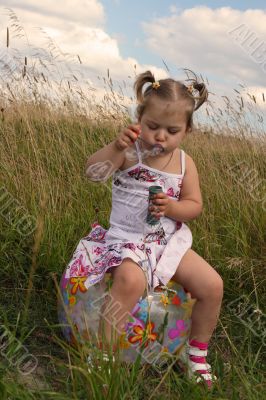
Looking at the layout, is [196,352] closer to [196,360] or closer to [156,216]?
[196,360]

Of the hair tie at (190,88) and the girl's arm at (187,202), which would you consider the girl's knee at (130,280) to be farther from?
the hair tie at (190,88)

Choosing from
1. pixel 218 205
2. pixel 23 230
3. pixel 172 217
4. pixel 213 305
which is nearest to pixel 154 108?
pixel 172 217

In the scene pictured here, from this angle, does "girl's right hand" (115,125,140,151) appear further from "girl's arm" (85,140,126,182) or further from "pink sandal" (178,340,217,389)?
"pink sandal" (178,340,217,389)

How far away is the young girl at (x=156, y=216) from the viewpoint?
2.15 meters

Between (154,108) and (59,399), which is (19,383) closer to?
(59,399)

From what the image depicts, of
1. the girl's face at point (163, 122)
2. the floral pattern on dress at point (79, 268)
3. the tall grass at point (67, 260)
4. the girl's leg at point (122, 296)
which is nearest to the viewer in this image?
the tall grass at point (67, 260)

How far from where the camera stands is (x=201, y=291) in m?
2.25

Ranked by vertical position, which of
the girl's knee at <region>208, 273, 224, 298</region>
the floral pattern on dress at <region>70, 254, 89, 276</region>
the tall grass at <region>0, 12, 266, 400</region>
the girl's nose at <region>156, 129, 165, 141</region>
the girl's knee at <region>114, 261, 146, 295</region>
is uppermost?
the girl's nose at <region>156, 129, 165, 141</region>

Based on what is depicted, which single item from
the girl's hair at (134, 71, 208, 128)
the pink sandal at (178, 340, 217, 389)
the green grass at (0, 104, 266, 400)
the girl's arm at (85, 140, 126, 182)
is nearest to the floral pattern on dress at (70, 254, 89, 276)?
the green grass at (0, 104, 266, 400)

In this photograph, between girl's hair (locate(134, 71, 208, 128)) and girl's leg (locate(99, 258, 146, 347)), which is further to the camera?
girl's hair (locate(134, 71, 208, 128))

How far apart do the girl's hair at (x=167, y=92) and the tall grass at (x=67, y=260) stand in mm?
624

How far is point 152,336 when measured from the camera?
2.19m

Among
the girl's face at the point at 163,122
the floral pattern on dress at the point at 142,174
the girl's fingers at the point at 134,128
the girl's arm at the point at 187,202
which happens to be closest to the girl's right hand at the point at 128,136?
the girl's fingers at the point at 134,128

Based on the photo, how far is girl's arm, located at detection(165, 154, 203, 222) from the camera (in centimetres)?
230
